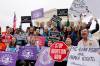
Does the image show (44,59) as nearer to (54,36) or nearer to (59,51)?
(59,51)

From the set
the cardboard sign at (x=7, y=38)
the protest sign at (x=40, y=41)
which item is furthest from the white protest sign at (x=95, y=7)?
the cardboard sign at (x=7, y=38)

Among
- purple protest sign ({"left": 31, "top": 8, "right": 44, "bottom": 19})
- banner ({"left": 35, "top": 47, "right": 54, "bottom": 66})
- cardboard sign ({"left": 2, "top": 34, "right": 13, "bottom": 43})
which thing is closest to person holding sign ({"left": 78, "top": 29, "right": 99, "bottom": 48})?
banner ({"left": 35, "top": 47, "right": 54, "bottom": 66})

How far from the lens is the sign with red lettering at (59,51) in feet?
40.3

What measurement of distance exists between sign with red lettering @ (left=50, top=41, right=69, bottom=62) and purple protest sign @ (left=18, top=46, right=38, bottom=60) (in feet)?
3.91

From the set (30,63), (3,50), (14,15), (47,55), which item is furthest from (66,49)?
(14,15)

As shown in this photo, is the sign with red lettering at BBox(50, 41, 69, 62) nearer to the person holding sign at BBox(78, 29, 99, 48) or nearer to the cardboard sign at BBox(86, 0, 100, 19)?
the person holding sign at BBox(78, 29, 99, 48)

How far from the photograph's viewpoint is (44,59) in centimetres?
1299

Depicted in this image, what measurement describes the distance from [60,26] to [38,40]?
1.37 m

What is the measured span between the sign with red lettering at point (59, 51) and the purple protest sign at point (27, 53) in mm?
1193

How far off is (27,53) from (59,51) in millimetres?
1793

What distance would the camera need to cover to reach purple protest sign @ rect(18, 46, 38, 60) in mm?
13664

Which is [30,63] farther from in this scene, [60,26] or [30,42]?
[60,26]

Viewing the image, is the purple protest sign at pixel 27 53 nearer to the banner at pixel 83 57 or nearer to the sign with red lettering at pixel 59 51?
the sign with red lettering at pixel 59 51

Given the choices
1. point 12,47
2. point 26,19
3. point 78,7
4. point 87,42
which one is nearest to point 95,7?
point 87,42
